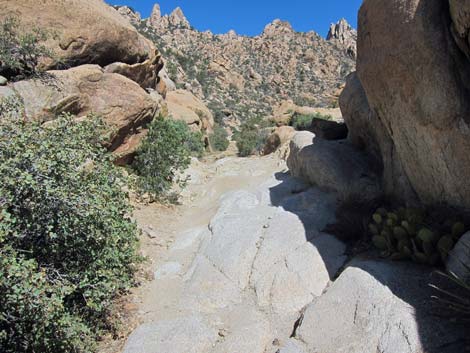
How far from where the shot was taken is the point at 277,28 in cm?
6662

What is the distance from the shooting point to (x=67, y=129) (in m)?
5.53

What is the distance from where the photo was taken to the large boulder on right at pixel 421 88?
4.96 metres

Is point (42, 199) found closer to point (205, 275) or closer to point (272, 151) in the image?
point (205, 275)

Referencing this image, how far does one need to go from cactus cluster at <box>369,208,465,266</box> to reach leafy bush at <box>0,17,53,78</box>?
870 cm

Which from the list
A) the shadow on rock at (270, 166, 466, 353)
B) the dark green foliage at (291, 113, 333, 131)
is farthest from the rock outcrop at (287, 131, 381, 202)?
the dark green foliage at (291, 113, 333, 131)

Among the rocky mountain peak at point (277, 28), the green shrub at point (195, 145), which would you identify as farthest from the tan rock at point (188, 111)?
the rocky mountain peak at point (277, 28)

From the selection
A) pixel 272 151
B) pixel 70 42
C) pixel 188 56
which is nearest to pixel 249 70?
pixel 188 56

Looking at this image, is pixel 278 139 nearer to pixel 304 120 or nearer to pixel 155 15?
pixel 304 120

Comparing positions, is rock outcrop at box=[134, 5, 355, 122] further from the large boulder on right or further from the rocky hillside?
the large boulder on right

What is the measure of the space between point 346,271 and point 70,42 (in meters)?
9.55

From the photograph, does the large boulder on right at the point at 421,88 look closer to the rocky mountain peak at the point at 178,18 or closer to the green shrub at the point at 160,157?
the green shrub at the point at 160,157

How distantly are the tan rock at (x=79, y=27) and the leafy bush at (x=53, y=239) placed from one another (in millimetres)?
6052

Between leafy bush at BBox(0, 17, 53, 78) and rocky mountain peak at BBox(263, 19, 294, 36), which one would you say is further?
rocky mountain peak at BBox(263, 19, 294, 36)

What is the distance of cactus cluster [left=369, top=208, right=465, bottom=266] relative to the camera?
4973 millimetres
